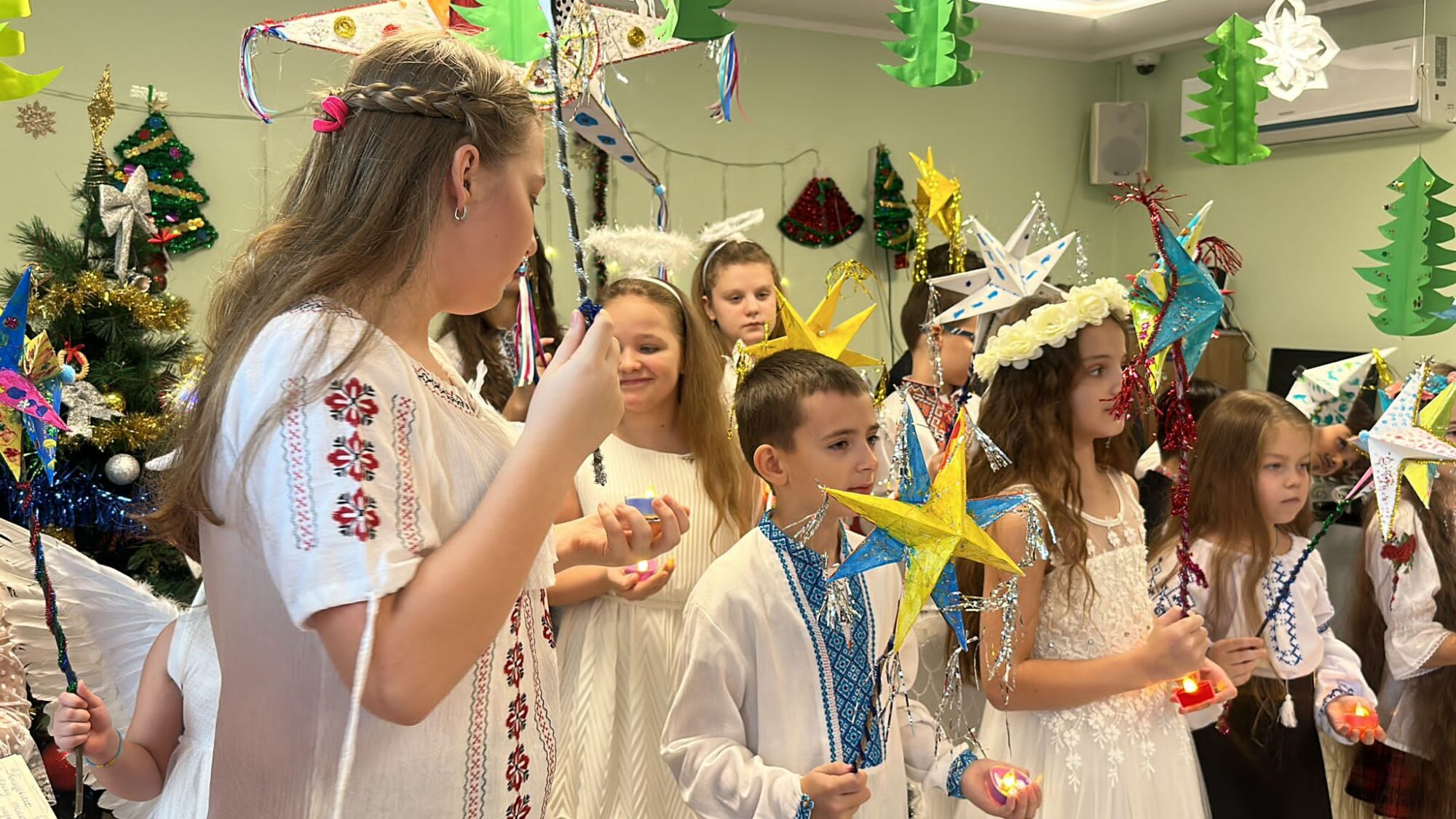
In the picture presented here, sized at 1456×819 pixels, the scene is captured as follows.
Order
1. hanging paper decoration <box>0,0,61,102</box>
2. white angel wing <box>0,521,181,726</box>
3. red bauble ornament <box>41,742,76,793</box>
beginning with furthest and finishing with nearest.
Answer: red bauble ornament <box>41,742,76,793</box> → white angel wing <box>0,521,181,726</box> → hanging paper decoration <box>0,0,61,102</box>

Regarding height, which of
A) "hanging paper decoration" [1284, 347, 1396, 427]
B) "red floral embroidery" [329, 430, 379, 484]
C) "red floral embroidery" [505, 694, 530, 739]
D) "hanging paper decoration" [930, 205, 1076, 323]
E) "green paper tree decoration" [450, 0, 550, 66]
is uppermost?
"green paper tree decoration" [450, 0, 550, 66]

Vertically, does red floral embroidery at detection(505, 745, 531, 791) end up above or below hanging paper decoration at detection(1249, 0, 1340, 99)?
below

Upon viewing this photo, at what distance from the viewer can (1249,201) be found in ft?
19.7

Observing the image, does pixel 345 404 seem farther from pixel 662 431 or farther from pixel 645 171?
pixel 662 431

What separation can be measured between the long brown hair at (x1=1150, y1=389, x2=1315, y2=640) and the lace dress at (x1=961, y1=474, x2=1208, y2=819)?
0.34 metres

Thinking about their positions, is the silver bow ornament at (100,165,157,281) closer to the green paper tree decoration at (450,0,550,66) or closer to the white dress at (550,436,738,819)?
the white dress at (550,436,738,819)

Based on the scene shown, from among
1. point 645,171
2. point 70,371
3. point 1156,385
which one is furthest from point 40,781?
point 1156,385

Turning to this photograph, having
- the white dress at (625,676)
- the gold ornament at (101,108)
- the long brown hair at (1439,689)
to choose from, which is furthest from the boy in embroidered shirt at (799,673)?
the gold ornament at (101,108)

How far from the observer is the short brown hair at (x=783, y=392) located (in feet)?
6.49

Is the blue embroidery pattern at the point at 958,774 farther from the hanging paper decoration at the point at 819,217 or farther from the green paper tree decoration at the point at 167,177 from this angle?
the hanging paper decoration at the point at 819,217

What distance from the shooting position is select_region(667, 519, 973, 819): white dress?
1.73 meters

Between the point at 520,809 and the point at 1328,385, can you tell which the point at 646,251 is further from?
the point at 520,809

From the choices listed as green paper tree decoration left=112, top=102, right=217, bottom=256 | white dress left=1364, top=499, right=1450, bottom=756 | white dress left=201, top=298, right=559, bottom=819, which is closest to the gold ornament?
green paper tree decoration left=112, top=102, right=217, bottom=256

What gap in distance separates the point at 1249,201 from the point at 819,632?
16.4 feet
